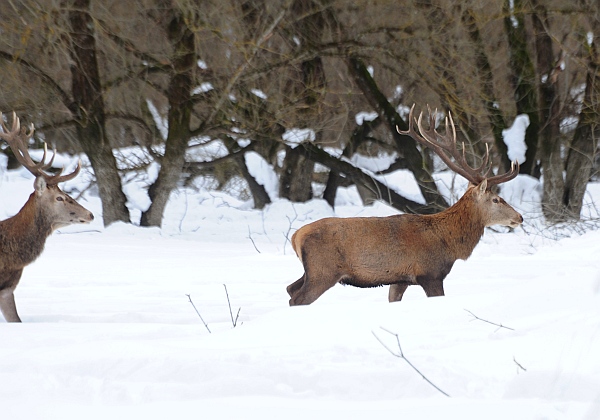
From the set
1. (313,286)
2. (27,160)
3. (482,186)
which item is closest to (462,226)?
(482,186)

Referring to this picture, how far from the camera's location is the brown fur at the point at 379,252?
643 centimetres

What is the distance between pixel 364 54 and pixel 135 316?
823 cm

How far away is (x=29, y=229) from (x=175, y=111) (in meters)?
6.96

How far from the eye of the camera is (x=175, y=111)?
45.1 feet

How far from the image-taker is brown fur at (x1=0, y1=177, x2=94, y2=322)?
6.59m

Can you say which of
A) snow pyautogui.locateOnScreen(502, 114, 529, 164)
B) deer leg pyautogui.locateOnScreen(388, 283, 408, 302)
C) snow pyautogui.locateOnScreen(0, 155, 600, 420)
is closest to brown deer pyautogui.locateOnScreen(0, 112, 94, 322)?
snow pyautogui.locateOnScreen(0, 155, 600, 420)

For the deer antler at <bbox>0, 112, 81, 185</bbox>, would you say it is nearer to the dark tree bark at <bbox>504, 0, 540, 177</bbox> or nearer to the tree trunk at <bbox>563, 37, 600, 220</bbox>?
the dark tree bark at <bbox>504, 0, 540, 177</bbox>

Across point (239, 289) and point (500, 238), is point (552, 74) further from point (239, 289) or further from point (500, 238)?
point (239, 289)

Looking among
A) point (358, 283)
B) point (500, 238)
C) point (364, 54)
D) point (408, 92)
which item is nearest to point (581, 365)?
point (358, 283)

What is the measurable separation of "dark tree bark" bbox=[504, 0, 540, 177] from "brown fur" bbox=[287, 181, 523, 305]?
7.56m

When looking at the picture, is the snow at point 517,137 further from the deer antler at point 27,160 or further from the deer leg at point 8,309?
the deer leg at point 8,309

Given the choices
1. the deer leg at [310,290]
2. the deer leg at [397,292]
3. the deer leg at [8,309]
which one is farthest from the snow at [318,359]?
the deer leg at [397,292]

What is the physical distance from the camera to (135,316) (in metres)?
6.39

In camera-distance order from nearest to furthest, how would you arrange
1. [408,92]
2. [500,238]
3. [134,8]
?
[500,238] → [134,8] → [408,92]
